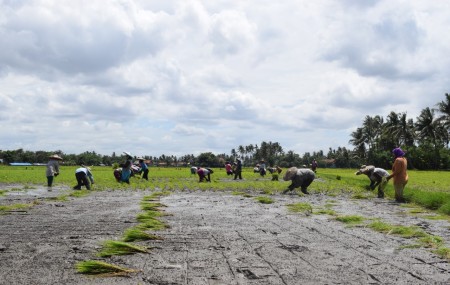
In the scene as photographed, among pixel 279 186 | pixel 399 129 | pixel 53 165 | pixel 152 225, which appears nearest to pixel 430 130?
pixel 399 129

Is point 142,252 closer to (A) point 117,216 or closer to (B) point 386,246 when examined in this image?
(B) point 386,246

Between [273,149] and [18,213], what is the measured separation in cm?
11136

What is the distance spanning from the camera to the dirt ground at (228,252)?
13.7 feet

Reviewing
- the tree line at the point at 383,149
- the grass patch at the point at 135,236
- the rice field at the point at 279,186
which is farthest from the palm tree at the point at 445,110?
the grass patch at the point at 135,236

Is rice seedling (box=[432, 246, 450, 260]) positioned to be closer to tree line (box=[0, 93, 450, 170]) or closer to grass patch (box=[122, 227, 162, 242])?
grass patch (box=[122, 227, 162, 242])

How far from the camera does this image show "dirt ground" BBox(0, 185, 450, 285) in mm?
4176

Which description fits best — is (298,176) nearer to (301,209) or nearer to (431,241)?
(301,209)

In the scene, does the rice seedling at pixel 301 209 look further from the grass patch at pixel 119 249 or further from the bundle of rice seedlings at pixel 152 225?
the grass patch at pixel 119 249

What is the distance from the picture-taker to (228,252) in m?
5.33

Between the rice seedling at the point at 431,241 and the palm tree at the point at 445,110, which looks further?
the palm tree at the point at 445,110

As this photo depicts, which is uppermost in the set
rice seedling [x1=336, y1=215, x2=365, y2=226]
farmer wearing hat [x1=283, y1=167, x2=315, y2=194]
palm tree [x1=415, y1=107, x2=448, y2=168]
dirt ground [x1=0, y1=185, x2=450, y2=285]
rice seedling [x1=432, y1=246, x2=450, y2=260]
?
palm tree [x1=415, y1=107, x2=448, y2=168]

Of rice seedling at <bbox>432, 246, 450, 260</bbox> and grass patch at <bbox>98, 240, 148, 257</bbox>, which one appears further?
rice seedling at <bbox>432, 246, 450, 260</bbox>

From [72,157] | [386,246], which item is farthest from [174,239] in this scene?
[72,157]

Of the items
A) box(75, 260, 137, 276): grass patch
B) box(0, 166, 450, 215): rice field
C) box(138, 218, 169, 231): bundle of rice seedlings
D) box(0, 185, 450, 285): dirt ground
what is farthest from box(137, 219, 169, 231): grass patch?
box(0, 166, 450, 215): rice field
